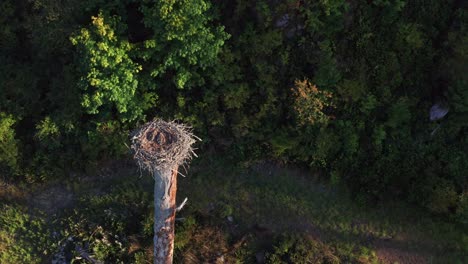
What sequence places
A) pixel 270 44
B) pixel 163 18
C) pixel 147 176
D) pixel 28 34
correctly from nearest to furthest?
pixel 163 18 → pixel 270 44 → pixel 28 34 → pixel 147 176

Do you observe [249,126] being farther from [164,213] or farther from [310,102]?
[164,213]

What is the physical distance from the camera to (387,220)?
14484 mm

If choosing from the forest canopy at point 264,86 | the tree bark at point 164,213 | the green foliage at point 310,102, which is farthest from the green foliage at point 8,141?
the green foliage at point 310,102

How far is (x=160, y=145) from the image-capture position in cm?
1027

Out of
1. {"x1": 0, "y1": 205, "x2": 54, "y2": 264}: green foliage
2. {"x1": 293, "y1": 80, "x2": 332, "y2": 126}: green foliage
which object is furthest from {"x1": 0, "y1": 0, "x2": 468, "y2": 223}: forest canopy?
{"x1": 0, "y1": 205, "x2": 54, "y2": 264}: green foliage

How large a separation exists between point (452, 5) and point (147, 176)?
11.5 meters

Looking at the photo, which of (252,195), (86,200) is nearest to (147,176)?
(86,200)

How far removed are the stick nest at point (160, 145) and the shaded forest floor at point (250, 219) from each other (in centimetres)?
453

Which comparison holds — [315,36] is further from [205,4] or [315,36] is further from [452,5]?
[452,5]

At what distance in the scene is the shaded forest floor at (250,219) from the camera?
1402 centimetres

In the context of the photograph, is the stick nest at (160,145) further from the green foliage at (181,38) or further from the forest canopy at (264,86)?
the green foliage at (181,38)

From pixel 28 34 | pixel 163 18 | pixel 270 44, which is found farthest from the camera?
pixel 28 34

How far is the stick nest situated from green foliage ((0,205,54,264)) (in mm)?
6317

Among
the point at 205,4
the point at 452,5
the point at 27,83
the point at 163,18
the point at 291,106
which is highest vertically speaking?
the point at 452,5
